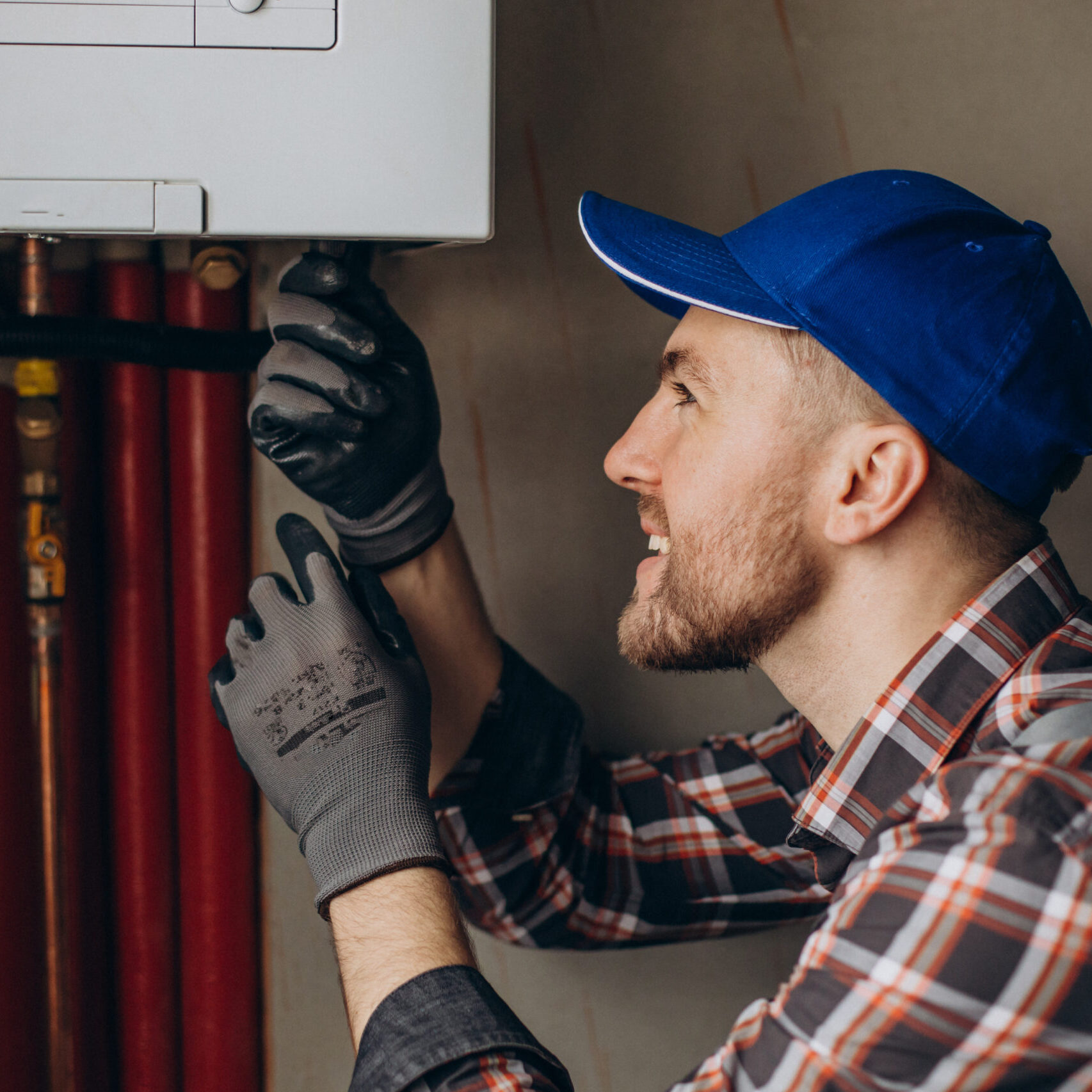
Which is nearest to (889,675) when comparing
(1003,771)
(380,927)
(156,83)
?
(1003,771)

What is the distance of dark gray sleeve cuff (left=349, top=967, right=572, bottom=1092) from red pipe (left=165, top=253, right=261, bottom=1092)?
1.24ft

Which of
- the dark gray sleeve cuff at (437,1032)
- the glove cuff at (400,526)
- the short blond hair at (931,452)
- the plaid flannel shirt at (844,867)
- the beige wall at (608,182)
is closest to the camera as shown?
the plaid flannel shirt at (844,867)

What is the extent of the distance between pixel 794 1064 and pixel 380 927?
32 centimetres

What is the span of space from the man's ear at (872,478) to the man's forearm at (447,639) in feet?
1.36

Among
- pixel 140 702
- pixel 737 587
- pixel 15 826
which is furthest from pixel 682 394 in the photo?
pixel 15 826

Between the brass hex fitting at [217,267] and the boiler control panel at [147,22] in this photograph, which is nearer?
the boiler control panel at [147,22]

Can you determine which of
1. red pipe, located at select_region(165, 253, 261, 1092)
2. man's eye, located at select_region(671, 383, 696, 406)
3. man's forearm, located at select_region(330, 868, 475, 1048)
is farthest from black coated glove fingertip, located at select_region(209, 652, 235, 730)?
man's eye, located at select_region(671, 383, 696, 406)

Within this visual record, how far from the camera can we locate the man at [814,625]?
0.54 m

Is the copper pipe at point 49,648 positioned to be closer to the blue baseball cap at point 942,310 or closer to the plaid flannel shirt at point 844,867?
the plaid flannel shirt at point 844,867

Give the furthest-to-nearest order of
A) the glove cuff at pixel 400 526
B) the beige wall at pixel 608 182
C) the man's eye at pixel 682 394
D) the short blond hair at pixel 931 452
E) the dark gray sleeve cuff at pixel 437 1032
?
the beige wall at pixel 608 182
the glove cuff at pixel 400 526
the man's eye at pixel 682 394
the short blond hair at pixel 931 452
the dark gray sleeve cuff at pixel 437 1032

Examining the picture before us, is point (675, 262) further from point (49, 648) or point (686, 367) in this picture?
point (49, 648)

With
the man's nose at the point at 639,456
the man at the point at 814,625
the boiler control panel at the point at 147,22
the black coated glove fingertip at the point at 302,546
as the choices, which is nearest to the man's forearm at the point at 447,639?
the man at the point at 814,625

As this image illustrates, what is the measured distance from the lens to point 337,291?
2.85 feet

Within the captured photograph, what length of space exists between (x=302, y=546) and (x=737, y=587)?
1.32ft
